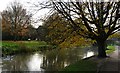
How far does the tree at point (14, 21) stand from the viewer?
56.2 meters

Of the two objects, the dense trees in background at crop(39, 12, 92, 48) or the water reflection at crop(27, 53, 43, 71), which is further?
the water reflection at crop(27, 53, 43, 71)

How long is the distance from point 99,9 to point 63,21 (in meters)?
3.43

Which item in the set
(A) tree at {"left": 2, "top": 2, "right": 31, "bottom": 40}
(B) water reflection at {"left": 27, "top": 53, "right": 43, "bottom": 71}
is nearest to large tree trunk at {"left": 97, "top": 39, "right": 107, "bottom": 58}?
(B) water reflection at {"left": 27, "top": 53, "right": 43, "bottom": 71}

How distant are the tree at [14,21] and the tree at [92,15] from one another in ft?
110

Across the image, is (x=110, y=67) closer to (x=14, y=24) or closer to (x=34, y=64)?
A: (x=34, y=64)

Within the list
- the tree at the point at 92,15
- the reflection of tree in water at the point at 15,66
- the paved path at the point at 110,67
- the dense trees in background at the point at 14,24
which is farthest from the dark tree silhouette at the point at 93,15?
the dense trees in background at the point at 14,24

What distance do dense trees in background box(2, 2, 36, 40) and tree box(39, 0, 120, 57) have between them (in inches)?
1239

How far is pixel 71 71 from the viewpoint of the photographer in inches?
632

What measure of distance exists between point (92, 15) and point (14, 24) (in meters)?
38.4

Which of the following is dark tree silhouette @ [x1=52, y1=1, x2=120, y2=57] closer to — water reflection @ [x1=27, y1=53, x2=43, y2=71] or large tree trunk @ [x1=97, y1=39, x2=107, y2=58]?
large tree trunk @ [x1=97, y1=39, x2=107, y2=58]

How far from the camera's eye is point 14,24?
5916cm

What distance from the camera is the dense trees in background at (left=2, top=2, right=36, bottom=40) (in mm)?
56000

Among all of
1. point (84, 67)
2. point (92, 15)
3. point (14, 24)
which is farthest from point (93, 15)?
point (14, 24)

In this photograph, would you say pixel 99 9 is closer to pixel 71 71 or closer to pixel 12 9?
pixel 71 71
